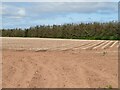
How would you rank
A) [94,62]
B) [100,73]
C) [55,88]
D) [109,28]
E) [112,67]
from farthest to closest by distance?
[109,28]
[94,62]
[112,67]
[100,73]
[55,88]

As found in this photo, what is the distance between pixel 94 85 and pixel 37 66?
2.55 metres

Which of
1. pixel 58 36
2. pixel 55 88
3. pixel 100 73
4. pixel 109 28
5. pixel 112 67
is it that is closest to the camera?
pixel 55 88

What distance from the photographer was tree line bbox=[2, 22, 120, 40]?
127 ft

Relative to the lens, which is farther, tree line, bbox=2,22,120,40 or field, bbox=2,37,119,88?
tree line, bbox=2,22,120,40

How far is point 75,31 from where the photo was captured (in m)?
41.6

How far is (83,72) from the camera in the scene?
9.30 m

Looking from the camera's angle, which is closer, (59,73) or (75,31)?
(59,73)

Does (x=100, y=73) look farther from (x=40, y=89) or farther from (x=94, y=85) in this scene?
(x=40, y=89)

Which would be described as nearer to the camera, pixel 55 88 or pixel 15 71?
pixel 55 88

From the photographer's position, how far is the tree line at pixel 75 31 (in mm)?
38612

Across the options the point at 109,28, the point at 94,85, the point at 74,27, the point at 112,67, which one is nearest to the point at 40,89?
the point at 94,85

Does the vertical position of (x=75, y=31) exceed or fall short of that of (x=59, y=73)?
it exceeds it

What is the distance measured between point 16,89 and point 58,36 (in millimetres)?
33755

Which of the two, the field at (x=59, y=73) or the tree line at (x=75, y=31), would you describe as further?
the tree line at (x=75, y=31)
